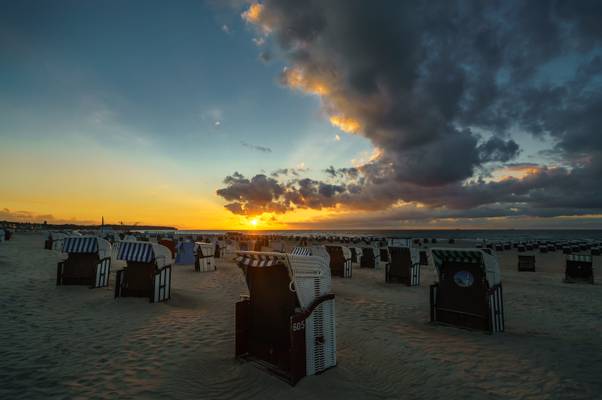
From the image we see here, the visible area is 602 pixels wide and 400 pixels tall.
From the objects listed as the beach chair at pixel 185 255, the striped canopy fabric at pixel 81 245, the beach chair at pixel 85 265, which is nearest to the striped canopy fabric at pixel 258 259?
the beach chair at pixel 85 265

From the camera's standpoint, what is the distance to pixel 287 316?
553 centimetres

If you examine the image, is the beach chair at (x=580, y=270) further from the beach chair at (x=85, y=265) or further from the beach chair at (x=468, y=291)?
the beach chair at (x=85, y=265)

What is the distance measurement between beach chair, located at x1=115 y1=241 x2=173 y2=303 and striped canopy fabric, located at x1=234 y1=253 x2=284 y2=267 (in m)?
6.26

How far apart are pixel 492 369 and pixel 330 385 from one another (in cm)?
304

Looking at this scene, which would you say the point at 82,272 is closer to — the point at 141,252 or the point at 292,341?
the point at 141,252

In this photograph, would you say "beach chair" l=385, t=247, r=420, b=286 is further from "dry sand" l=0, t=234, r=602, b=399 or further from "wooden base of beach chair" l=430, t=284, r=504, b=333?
"wooden base of beach chair" l=430, t=284, r=504, b=333

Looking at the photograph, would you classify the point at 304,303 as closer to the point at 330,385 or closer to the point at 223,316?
the point at 330,385

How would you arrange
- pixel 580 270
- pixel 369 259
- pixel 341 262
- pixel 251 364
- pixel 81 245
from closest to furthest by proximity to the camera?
pixel 251 364 → pixel 81 245 → pixel 580 270 → pixel 341 262 → pixel 369 259

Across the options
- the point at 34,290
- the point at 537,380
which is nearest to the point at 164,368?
the point at 537,380

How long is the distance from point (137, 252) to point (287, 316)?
24.5ft

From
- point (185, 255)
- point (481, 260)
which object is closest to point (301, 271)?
point (481, 260)

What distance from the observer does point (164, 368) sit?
568 cm

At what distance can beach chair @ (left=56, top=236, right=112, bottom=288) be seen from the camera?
41.4ft

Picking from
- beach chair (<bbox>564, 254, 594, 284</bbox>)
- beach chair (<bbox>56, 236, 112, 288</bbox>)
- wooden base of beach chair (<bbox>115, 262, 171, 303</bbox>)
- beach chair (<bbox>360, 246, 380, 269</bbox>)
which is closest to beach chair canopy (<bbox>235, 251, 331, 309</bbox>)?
wooden base of beach chair (<bbox>115, 262, 171, 303</bbox>)
